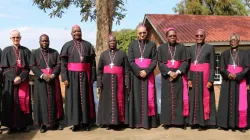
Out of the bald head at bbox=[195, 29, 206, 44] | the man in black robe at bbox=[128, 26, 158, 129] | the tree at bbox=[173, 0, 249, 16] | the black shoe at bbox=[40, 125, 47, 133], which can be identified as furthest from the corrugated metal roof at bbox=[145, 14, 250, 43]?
the tree at bbox=[173, 0, 249, 16]

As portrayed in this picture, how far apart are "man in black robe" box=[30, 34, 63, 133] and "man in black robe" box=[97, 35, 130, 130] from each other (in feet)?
3.00

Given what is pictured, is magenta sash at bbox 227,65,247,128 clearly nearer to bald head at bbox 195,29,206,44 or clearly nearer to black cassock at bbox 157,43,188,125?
bald head at bbox 195,29,206,44

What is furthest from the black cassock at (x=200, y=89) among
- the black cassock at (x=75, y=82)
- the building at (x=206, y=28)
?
the building at (x=206, y=28)

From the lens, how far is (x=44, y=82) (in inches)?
249

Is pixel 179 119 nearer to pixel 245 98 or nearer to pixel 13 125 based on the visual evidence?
pixel 245 98

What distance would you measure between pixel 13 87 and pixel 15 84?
0.34 ft

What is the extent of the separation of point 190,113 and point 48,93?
285 cm

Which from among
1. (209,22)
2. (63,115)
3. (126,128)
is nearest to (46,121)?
(63,115)

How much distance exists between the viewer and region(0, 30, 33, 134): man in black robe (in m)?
6.21

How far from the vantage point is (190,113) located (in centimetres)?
643

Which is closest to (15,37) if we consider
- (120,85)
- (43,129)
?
(43,129)

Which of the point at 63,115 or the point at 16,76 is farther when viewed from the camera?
the point at 63,115

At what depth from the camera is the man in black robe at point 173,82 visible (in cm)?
640

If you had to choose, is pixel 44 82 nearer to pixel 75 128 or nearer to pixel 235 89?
pixel 75 128
